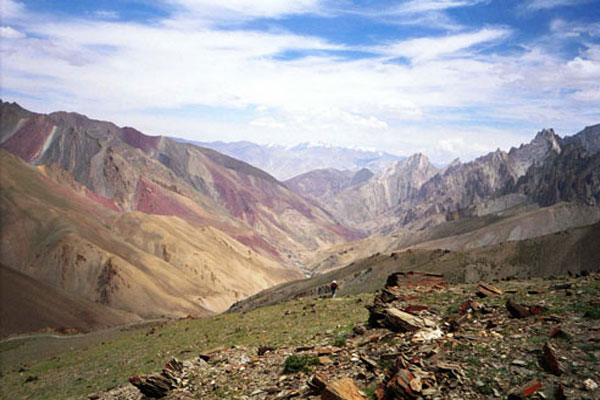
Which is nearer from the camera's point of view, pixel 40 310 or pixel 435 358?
pixel 435 358

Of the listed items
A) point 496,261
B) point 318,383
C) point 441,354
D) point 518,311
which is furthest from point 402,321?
point 496,261

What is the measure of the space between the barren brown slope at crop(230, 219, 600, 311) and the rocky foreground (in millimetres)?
43502

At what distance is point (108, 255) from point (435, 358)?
10996cm

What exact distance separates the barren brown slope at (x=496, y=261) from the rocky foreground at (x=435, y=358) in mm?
43502

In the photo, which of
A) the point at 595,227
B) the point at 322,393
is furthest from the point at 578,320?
the point at 595,227

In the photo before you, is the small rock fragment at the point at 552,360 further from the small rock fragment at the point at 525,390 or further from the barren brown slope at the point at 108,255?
the barren brown slope at the point at 108,255

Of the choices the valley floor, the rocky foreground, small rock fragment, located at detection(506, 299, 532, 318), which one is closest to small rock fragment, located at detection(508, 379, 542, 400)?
the rocky foreground

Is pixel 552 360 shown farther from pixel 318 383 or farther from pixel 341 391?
pixel 318 383

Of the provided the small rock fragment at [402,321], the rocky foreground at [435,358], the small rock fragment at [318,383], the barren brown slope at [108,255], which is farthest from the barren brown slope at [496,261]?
the small rock fragment at [318,383]

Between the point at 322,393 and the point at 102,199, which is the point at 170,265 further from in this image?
the point at 322,393

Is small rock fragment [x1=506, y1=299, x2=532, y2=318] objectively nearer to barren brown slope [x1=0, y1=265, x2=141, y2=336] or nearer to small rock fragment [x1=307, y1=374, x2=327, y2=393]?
small rock fragment [x1=307, y1=374, x2=327, y2=393]

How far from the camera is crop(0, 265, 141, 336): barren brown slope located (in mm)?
69812

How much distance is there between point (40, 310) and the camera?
7456 centimetres

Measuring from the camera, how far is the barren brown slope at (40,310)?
69.8 meters
